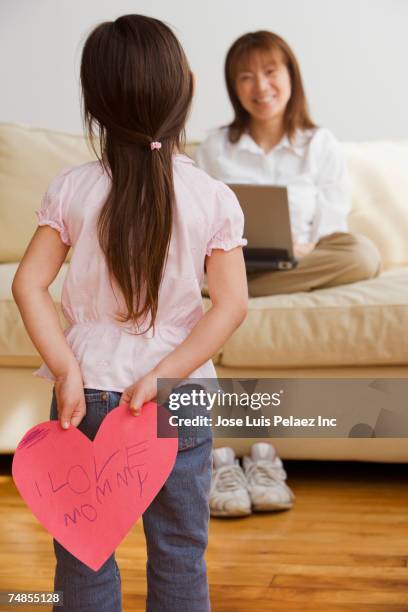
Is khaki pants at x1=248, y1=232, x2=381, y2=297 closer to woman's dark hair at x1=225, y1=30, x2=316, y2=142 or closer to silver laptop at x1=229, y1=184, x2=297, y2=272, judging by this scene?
silver laptop at x1=229, y1=184, x2=297, y2=272

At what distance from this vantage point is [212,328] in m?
1.03

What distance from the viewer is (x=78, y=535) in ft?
3.39

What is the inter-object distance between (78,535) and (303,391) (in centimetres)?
105

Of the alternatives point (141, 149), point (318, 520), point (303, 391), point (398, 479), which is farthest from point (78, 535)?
point (398, 479)

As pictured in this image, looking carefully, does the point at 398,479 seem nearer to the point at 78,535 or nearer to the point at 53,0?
the point at 78,535

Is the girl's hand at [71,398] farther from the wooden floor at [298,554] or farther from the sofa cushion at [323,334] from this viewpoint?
the sofa cushion at [323,334]

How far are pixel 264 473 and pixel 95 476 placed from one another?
38.7 inches

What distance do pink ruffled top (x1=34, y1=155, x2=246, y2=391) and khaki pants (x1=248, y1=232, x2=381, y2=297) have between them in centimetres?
120

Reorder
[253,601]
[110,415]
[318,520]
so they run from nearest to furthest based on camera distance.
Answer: [110,415] < [253,601] < [318,520]

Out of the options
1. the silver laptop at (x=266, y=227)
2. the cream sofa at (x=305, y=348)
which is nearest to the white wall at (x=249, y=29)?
the cream sofa at (x=305, y=348)

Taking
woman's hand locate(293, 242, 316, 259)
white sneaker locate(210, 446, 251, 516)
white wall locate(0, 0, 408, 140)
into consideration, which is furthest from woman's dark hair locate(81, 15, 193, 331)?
white wall locate(0, 0, 408, 140)

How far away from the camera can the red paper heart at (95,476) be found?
1019 millimetres

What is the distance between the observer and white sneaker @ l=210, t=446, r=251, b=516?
6.05 feet

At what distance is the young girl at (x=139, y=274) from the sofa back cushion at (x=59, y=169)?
1.54 m
